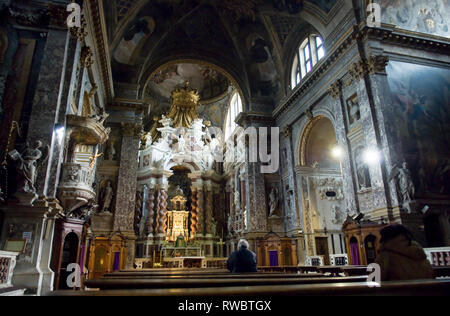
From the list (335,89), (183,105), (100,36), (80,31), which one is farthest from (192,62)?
(80,31)

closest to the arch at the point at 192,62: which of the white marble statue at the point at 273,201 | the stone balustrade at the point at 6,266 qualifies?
the white marble statue at the point at 273,201

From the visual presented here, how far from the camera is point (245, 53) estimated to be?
58.0 feet

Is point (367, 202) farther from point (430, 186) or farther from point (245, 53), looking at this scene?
point (245, 53)

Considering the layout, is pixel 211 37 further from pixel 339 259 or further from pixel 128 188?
pixel 339 259

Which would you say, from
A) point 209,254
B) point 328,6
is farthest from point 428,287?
point 209,254

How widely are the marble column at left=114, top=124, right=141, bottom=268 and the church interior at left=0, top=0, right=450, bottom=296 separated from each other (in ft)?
0.22

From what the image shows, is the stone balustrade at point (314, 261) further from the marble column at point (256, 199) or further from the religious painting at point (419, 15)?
the religious painting at point (419, 15)

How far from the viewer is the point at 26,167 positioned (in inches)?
269

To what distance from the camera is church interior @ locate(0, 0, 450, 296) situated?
705cm

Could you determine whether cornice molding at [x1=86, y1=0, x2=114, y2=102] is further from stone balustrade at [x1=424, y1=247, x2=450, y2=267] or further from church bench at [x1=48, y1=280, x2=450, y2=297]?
stone balustrade at [x1=424, y1=247, x2=450, y2=267]

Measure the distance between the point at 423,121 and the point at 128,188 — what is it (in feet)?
41.4

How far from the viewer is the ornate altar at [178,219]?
69.0 ft
